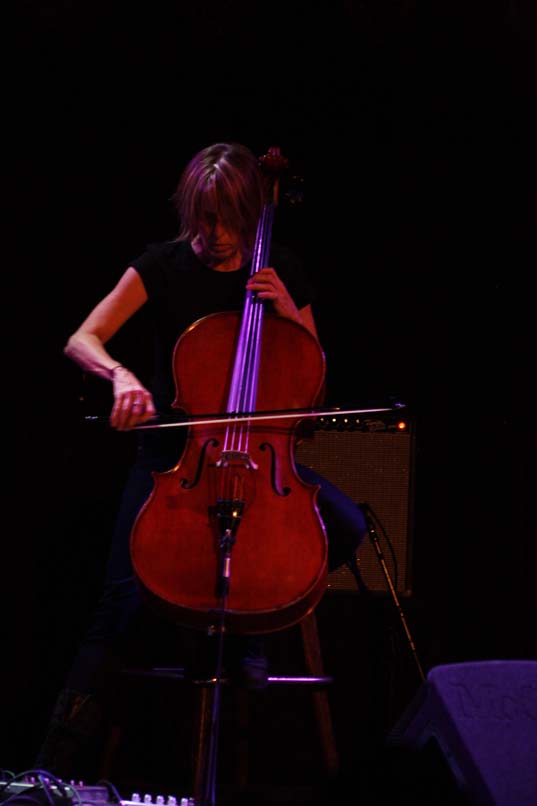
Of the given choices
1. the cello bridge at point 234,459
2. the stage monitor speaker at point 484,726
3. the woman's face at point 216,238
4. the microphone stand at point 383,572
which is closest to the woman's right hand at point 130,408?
the cello bridge at point 234,459

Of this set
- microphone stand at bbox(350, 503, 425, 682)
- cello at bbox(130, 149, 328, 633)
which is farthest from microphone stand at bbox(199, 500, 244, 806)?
microphone stand at bbox(350, 503, 425, 682)

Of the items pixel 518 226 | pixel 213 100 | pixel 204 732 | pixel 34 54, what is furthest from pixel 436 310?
pixel 204 732

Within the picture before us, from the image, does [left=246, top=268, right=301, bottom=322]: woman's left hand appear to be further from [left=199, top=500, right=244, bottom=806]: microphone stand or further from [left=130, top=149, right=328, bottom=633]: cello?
[left=199, top=500, right=244, bottom=806]: microphone stand

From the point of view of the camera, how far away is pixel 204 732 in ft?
6.64

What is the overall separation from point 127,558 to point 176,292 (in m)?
0.74

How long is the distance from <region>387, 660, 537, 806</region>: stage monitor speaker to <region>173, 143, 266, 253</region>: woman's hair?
1320 millimetres

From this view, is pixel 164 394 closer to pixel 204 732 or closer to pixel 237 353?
pixel 237 353

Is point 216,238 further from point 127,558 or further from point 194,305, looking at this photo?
point 127,558

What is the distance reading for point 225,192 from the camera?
2443 millimetres

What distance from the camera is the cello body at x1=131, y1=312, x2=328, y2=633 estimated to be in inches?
A: 75.2

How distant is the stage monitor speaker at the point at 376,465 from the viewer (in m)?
3.09

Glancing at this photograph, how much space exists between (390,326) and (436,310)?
0.59 ft

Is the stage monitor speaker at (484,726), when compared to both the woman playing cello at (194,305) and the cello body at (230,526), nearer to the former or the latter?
the cello body at (230,526)

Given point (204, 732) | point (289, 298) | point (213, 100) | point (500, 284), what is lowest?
point (204, 732)
